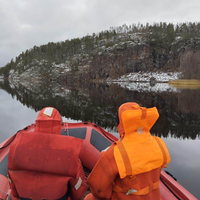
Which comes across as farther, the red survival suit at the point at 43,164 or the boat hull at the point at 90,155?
the boat hull at the point at 90,155

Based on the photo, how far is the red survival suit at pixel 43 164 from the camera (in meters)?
1.41

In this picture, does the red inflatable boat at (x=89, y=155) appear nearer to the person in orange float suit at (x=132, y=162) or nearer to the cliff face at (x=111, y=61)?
the person in orange float suit at (x=132, y=162)

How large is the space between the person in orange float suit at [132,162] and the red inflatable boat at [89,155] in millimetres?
1287

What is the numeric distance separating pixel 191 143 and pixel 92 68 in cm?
6765

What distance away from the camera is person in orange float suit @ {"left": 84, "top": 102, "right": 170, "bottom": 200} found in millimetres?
1346

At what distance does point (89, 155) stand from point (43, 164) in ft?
7.15

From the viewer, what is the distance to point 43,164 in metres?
1.40

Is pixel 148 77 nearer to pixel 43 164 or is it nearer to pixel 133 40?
pixel 133 40

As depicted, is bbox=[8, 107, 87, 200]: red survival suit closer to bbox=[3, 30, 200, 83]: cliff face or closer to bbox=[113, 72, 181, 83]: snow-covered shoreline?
bbox=[113, 72, 181, 83]: snow-covered shoreline

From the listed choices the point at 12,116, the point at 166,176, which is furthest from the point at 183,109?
the point at 12,116

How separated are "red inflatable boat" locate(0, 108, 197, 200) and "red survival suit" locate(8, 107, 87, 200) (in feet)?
2.75

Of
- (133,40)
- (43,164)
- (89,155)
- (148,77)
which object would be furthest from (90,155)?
(133,40)

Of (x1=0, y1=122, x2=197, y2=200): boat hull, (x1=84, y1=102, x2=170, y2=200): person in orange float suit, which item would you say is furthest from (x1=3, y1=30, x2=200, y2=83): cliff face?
(x1=84, y1=102, x2=170, y2=200): person in orange float suit

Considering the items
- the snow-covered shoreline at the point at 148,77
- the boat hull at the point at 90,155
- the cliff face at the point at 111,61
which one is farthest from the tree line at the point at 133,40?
the boat hull at the point at 90,155
